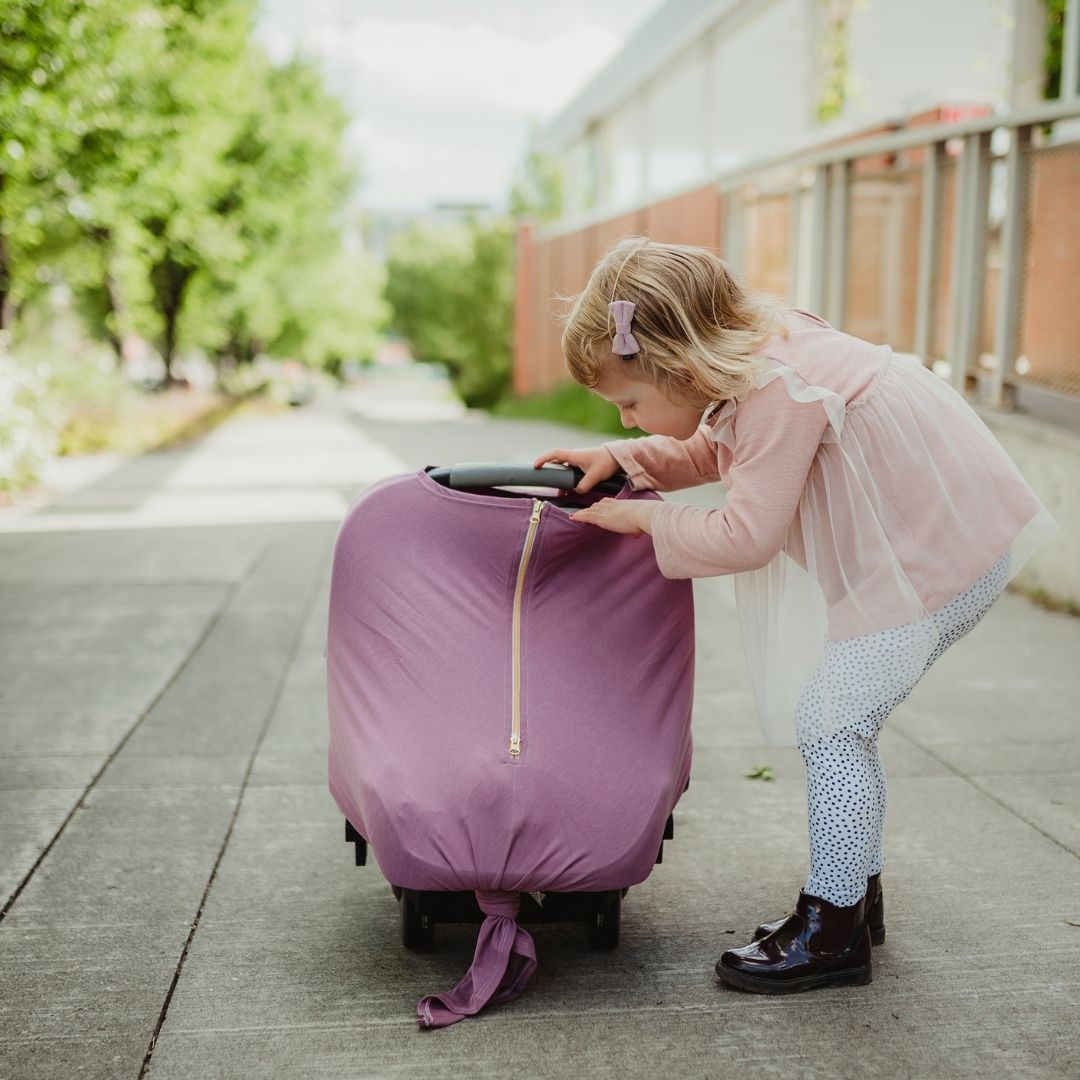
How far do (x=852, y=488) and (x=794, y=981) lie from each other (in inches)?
39.8

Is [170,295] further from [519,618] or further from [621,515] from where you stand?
[621,515]

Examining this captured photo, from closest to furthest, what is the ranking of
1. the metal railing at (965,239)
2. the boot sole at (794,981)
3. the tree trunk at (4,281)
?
1. the boot sole at (794,981)
2. the metal railing at (965,239)
3. the tree trunk at (4,281)

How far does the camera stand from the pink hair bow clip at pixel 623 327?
2.41 metres

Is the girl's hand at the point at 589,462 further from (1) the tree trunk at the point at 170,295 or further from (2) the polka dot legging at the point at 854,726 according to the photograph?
(1) the tree trunk at the point at 170,295

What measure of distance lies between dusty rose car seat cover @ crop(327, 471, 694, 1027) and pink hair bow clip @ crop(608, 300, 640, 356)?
0.43m

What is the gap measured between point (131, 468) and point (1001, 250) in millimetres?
10375

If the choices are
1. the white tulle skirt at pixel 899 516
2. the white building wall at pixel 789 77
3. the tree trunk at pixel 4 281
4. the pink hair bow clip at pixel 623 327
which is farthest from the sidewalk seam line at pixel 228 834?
the tree trunk at pixel 4 281

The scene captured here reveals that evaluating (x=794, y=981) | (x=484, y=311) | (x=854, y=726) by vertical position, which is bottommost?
(x=794, y=981)

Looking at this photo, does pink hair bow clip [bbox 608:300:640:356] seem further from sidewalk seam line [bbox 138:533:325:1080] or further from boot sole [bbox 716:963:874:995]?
sidewalk seam line [bbox 138:533:325:1080]

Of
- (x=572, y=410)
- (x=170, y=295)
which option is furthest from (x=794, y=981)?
(x=170, y=295)

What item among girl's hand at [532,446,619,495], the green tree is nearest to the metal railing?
girl's hand at [532,446,619,495]

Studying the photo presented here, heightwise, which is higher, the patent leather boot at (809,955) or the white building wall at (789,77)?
the white building wall at (789,77)

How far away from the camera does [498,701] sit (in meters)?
2.61

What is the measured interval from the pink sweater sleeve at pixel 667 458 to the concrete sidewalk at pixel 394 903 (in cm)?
104
